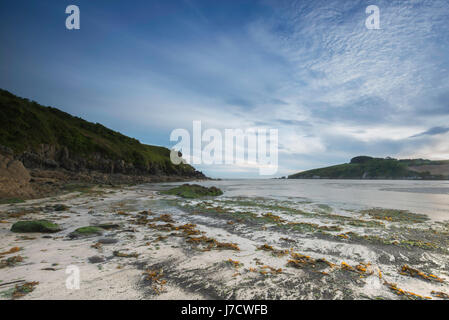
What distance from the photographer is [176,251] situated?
16.8 ft

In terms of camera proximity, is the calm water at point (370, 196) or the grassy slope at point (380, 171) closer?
the calm water at point (370, 196)

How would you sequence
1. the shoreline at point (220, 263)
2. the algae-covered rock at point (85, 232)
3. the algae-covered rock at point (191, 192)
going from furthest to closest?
the algae-covered rock at point (191, 192)
the algae-covered rock at point (85, 232)
the shoreline at point (220, 263)

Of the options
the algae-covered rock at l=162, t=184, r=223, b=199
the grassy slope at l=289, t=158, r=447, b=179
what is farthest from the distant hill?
the algae-covered rock at l=162, t=184, r=223, b=199

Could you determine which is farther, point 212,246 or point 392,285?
point 212,246

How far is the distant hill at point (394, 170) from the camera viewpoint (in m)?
117

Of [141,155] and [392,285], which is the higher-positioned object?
[141,155]

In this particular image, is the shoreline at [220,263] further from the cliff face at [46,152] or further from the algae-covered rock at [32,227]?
the cliff face at [46,152]

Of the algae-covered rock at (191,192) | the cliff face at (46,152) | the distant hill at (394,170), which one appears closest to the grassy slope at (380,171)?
the distant hill at (394,170)

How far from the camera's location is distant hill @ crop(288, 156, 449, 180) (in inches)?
4624

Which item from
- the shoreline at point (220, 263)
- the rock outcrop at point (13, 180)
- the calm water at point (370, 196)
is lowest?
the calm water at point (370, 196)

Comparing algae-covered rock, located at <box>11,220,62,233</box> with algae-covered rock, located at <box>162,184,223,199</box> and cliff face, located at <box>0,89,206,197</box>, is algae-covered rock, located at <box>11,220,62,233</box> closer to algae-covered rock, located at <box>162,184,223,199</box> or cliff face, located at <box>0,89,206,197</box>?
cliff face, located at <box>0,89,206,197</box>
